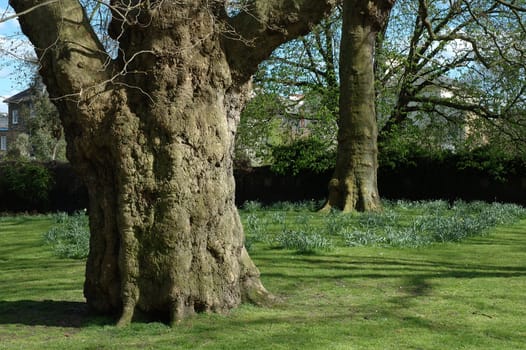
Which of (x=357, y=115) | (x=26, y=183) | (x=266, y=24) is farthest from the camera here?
(x=26, y=183)

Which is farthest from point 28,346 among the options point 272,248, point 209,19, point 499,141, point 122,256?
point 499,141

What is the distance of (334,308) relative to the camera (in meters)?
6.89

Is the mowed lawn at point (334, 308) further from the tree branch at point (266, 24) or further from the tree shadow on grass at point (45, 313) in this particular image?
the tree branch at point (266, 24)

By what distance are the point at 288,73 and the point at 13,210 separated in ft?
47.0

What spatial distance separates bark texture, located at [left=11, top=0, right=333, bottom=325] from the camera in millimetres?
6180

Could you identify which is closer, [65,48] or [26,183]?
[65,48]

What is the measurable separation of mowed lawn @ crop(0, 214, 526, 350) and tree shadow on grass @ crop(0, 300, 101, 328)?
12 millimetres

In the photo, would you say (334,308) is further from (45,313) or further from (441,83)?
(441,83)

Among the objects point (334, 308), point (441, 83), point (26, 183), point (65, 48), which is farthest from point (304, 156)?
point (65, 48)

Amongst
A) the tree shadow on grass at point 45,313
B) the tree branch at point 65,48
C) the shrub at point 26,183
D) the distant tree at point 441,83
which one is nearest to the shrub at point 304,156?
the distant tree at point 441,83

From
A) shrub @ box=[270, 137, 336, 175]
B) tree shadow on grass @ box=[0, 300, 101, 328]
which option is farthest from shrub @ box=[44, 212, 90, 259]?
shrub @ box=[270, 137, 336, 175]

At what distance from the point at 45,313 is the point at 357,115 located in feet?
38.0

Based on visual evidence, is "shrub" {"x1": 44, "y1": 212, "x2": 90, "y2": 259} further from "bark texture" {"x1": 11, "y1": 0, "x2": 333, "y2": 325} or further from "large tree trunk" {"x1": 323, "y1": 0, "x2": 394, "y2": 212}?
"large tree trunk" {"x1": 323, "y1": 0, "x2": 394, "y2": 212}

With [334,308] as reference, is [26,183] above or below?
above
